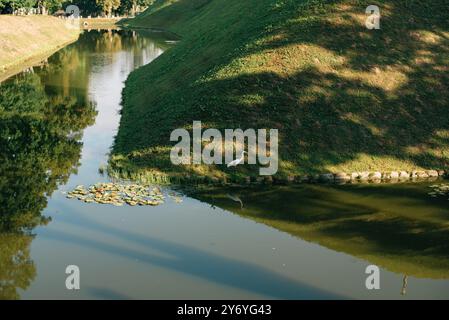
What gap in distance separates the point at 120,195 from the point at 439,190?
21.1 metres

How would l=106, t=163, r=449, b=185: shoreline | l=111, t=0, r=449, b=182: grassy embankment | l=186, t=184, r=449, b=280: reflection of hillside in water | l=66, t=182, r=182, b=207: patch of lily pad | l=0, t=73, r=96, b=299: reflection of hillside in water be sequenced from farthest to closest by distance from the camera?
l=111, t=0, r=449, b=182: grassy embankment
l=106, t=163, r=449, b=185: shoreline
l=66, t=182, r=182, b=207: patch of lily pad
l=186, t=184, r=449, b=280: reflection of hillside in water
l=0, t=73, r=96, b=299: reflection of hillside in water

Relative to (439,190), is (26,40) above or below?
above

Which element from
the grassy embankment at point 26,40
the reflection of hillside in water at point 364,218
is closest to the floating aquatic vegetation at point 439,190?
the reflection of hillside in water at point 364,218

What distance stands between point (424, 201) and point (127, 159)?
2041 centimetres

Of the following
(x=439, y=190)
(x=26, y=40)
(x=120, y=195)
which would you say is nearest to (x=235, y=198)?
(x=120, y=195)

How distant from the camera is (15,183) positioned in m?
34.8

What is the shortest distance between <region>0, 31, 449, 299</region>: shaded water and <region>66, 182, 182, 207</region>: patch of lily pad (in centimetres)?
68

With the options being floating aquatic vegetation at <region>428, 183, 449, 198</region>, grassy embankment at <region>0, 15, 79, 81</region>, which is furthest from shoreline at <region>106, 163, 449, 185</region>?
grassy embankment at <region>0, 15, 79, 81</region>

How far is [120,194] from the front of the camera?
114 ft

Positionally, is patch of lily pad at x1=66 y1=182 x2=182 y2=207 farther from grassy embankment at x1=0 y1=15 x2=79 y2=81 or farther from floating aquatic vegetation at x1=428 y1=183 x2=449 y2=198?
grassy embankment at x1=0 y1=15 x2=79 y2=81

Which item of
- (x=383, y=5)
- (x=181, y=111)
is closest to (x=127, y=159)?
→ (x=181, y=111)

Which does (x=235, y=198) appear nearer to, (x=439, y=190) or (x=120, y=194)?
(x=120, y=194)

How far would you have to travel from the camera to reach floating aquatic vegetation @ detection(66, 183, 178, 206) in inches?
1328

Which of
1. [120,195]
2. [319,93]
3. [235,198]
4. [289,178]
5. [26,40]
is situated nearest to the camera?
[120,195]
